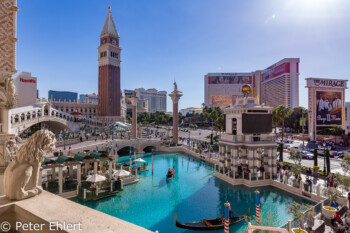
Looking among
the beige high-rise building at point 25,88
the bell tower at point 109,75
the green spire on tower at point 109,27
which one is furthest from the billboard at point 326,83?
the beige high-rise building at point 25,88

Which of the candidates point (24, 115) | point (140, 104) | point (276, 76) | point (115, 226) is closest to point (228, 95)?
point (276, 76)

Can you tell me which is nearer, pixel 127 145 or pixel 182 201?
pixel 182 201

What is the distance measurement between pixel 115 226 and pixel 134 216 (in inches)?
587

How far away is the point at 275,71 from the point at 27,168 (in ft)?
408

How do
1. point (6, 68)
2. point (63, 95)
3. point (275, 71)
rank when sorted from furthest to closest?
1. point (63, 95)
2. point (275, 71)
3. point (6, 68)

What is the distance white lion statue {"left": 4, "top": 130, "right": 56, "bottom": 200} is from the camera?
429 centimetres

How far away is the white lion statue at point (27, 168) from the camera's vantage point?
4285 millimetres

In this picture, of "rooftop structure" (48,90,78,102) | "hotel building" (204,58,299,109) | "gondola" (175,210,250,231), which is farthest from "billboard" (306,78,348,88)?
"rooftop structure" (48,90,78,102)

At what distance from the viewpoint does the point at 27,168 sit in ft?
15.7

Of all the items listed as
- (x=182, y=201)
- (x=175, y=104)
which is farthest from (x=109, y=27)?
(x=182, y=201)

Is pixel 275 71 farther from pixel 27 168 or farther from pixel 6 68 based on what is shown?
pixel 27 168

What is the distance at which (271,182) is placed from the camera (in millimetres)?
23328

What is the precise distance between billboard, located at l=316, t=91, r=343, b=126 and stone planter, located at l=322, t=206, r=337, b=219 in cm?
4535

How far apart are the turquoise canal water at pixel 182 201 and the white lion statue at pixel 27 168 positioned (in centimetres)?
1159
